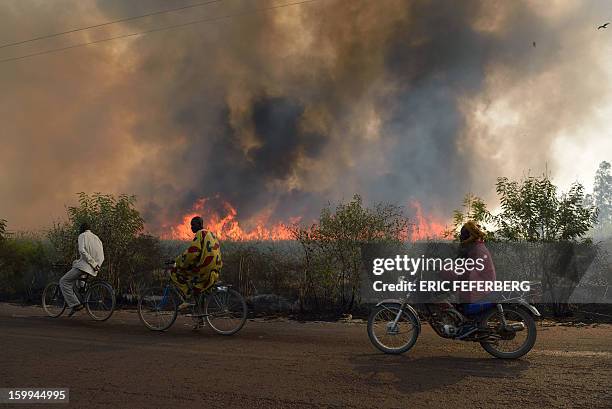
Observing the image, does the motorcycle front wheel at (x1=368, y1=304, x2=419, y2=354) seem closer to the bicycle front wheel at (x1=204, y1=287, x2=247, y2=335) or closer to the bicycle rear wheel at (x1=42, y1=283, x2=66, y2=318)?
the bicycle front wheel at (x1=204, y1=287, x2=247, y2=335)

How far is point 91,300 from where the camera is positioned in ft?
41.8

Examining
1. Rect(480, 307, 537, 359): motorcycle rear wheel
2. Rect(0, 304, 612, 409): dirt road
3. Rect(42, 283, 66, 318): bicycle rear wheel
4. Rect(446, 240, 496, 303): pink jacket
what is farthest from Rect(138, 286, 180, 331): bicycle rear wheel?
Rect(480, 307, 537, 359): motorcycle rear wheel

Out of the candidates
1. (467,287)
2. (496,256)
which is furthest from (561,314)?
(467,287)

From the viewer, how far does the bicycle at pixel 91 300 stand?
12.4 m

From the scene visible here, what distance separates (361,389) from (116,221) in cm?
1371

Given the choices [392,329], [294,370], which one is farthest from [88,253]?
[392,329]

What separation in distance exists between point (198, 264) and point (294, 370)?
3952mm

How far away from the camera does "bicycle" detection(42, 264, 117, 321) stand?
1245 cm

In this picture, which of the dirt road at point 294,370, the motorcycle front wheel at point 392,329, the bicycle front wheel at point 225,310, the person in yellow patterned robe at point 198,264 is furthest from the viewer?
the person in yellow patterned robe at point 198,264

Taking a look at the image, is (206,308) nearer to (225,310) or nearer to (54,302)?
(225,310)

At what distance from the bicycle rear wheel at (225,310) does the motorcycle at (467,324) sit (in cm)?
288

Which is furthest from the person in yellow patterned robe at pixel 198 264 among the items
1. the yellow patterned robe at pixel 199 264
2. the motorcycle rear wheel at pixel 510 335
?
the motorcycle rear wheel at pixel 510 335

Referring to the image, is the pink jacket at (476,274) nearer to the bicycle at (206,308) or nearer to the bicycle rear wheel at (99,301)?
the bicycle at (206,308)

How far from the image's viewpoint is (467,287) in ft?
27.4
